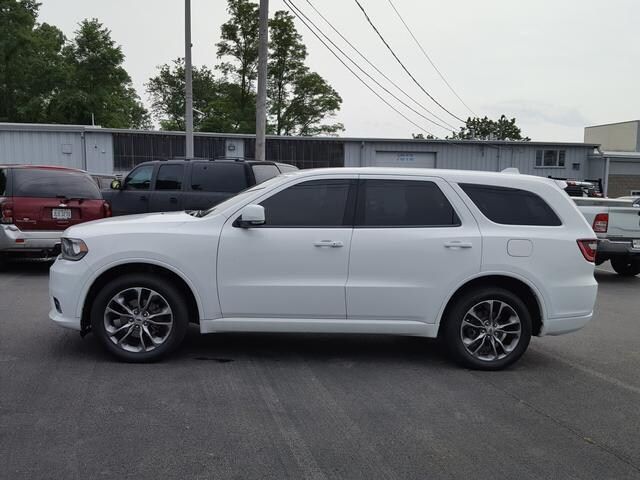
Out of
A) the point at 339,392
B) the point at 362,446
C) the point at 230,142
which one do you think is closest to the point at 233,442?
the point at 362,446

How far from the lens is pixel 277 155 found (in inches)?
1276

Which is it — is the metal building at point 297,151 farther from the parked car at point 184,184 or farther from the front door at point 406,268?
the front door at point 406,268

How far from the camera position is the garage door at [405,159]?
33938 mm

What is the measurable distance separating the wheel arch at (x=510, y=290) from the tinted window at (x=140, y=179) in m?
8.22

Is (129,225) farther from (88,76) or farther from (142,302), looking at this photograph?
(88,76)

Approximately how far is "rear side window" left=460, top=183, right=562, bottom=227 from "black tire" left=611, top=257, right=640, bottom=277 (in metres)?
7.85

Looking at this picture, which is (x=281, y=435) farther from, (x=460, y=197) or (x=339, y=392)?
(x=460, y=197)

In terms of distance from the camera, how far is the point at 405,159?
34.3 m

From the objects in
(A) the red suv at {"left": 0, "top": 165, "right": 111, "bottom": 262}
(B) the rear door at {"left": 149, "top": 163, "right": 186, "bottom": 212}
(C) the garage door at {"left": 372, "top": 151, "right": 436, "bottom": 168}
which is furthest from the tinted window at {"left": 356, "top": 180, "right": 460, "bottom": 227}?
(C) the garage door at {"left": 372, "top": 151, "right": 436, "bottom": 168}

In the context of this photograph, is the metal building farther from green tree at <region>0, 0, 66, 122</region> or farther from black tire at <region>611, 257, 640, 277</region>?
black tire at <region>611, 257, 640, 277</region>

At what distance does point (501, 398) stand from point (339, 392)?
4.23ft

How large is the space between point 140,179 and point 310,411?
29.4 ft

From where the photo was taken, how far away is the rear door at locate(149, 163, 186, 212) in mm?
11930

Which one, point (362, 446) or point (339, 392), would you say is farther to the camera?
point (339, 392)
